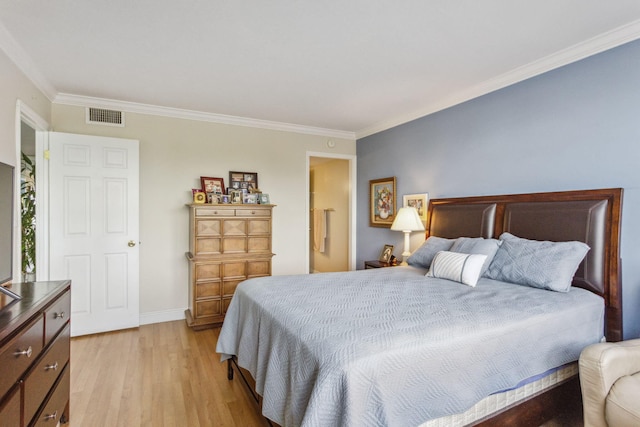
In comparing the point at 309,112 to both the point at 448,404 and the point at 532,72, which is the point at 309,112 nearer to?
the point at 532,72

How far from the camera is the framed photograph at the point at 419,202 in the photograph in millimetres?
3773

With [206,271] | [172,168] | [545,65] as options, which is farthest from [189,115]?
[545,65]

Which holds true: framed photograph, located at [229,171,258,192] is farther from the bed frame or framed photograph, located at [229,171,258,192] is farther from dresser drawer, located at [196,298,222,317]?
the bed frame

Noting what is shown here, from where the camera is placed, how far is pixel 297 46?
2398 millimetres

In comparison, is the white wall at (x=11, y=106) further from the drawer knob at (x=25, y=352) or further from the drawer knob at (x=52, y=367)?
the drawer knob at (x=25, y=352)

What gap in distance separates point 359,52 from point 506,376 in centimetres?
226

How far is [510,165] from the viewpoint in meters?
2.94

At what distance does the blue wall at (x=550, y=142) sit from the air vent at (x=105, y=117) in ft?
10.7

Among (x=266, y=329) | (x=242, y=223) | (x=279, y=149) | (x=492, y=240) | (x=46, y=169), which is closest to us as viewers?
(x=266, y=329)

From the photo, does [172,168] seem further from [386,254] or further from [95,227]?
[386,254]

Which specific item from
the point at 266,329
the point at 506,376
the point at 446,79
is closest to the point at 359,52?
the point at 446,79

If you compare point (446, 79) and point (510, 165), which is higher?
point (446, 79)

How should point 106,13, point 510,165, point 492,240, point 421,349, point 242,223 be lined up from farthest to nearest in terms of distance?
point 242,223
point 510,165
point 492,240
point 106,13
point 421,349

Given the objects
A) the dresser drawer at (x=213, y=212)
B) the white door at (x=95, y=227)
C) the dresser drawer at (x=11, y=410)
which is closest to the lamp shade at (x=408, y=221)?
the dresser drawer at (x=213, y=212)
